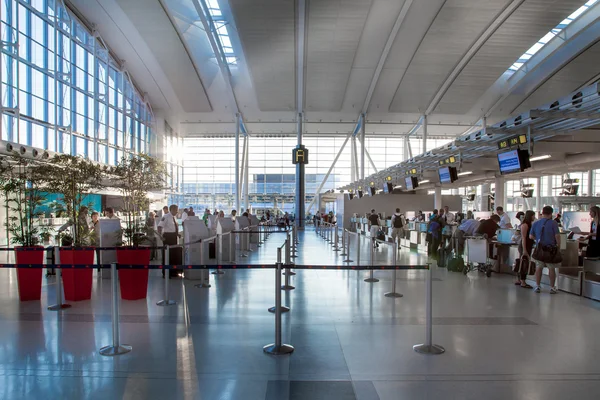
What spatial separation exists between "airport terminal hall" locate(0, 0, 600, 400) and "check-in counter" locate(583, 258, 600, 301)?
6 cm

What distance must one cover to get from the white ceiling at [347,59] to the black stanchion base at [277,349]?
21.3m

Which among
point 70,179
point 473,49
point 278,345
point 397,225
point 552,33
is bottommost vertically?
point 278,345

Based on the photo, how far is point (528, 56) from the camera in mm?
29250

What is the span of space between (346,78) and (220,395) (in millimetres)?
28608

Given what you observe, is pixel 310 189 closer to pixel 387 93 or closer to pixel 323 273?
pixel 387 93

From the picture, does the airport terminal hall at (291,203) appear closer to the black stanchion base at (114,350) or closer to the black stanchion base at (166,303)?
the black stanchion base at (114,350)

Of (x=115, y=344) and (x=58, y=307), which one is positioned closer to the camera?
(x=115, y=344)

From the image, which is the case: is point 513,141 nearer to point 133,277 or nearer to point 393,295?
point 393,295

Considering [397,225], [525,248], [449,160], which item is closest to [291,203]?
[397,225]

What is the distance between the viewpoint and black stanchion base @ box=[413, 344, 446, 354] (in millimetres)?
4517

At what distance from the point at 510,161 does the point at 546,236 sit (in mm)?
3675

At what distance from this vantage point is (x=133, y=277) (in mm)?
7238

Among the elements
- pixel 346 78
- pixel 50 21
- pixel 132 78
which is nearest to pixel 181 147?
pixel 132 78

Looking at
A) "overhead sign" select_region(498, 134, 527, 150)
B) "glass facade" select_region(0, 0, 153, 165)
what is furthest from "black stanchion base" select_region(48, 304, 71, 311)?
"glass facade" select_region(0, 0, 153, 165)
